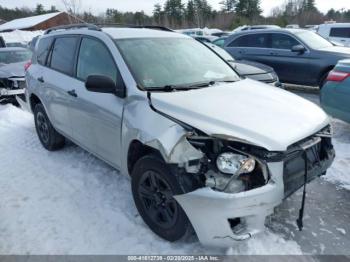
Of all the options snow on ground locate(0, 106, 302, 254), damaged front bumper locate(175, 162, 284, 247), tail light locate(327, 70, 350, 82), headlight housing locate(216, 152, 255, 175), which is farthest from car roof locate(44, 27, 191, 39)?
tail light locate(327, 70, 350, 82)

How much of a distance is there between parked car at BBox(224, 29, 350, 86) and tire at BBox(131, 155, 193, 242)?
6823 millimetres

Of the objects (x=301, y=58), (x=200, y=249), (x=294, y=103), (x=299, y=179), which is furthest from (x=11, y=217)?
(x=301, y=58)

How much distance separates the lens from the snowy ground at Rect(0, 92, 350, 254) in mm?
2881

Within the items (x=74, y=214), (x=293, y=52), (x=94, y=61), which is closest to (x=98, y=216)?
(x=74, y=214)

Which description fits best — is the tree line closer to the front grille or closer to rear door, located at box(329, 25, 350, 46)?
rear door, located at box(329, 25, 350, 46)

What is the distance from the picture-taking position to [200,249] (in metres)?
2.83

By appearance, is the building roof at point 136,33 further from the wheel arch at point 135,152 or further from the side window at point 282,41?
the side window at point 282,41

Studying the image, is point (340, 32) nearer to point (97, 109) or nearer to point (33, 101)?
point (33, 101)

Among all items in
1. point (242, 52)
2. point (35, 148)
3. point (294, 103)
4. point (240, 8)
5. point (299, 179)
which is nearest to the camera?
point (299, 179)

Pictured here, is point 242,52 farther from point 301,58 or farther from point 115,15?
point 115,15

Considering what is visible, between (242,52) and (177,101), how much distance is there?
768 centimetres

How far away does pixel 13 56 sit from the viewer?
34.3 ft

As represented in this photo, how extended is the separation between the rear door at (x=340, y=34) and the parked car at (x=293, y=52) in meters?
6.22

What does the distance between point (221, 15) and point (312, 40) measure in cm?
5034
